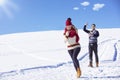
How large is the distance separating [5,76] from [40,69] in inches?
68.0

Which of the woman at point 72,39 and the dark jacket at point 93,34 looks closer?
the woman at point 72,39

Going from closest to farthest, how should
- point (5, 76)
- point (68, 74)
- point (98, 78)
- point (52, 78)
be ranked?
point (98, 78)
point (52, 78)
point (68, 74)
point (5, 76)

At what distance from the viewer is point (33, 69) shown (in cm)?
1238

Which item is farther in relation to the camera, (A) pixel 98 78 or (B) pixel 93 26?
(B) pixel 93 26

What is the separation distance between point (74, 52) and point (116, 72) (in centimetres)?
150

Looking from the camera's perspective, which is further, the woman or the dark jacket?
the dark jacket

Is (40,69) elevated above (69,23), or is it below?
below

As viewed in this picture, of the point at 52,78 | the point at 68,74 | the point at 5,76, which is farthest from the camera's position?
the point at 5,76

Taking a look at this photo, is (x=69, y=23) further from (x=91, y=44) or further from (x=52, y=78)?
(x=91, y=44)

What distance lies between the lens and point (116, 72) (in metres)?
10.0

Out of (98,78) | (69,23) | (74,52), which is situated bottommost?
(98,78)

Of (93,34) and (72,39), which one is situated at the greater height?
(93,34)


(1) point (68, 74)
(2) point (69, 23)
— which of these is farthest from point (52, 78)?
(2) point (69, 23)

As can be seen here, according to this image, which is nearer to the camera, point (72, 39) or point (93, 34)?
point (72, 39)
